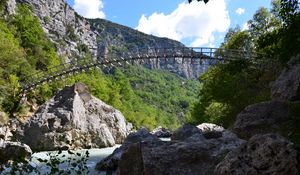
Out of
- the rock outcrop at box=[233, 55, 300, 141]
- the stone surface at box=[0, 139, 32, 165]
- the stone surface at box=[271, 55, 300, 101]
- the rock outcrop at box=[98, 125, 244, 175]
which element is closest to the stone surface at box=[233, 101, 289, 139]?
the rock outcrop at box=[233, 55, 300, 141]

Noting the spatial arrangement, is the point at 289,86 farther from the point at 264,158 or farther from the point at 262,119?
the point at 264,158

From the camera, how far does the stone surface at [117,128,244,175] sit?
21.0 ft

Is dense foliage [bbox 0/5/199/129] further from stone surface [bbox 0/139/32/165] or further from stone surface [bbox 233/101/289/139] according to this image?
stone surface [bbox 0/139/32/165]

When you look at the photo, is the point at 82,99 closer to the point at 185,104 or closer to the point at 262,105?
the point at 262,105

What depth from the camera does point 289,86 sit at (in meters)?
16.1

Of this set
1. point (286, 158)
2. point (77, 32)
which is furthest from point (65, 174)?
point (77, 32)

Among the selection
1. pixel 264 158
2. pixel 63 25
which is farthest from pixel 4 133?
pixel 63 25

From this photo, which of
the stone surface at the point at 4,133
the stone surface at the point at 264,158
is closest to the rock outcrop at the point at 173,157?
the stone surface at the point at 264,158

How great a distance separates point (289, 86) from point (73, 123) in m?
18.8

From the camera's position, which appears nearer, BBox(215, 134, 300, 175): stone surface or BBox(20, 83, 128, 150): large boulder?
BBox(215, 134, 300, 175): stone surface

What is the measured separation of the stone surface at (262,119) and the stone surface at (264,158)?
21.0 ft

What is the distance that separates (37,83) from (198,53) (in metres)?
17.1

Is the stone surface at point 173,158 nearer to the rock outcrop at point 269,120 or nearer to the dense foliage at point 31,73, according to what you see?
the rock outcrop at point 269,120

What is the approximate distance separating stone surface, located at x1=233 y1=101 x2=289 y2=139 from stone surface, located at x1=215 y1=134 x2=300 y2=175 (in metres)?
6.40
